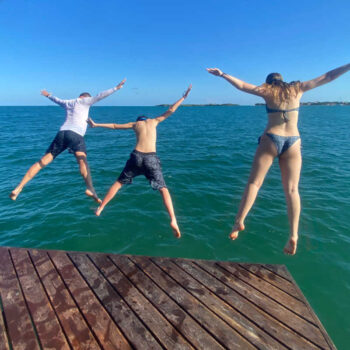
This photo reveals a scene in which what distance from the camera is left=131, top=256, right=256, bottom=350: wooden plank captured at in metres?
3.98

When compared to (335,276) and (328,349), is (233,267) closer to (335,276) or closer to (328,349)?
(328,349)

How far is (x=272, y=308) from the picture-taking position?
469 centimetres

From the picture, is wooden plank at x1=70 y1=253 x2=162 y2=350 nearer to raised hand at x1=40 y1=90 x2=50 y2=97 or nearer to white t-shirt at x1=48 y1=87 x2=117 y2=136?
white t-shirt at x1=48 y1=87 x2=117 y2=136

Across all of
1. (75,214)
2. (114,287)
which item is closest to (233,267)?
(114,287)

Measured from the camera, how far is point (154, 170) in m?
5.96

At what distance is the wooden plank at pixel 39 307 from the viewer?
3.94 meters

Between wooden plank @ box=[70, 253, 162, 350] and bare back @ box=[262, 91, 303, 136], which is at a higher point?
bare back @ box=[262, 91, 303, 136]

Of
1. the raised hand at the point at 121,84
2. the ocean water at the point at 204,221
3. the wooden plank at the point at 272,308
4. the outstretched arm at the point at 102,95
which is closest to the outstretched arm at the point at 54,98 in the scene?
the outstretched arm at the point at 102,95

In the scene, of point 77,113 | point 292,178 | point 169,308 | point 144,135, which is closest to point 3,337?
point 169,308

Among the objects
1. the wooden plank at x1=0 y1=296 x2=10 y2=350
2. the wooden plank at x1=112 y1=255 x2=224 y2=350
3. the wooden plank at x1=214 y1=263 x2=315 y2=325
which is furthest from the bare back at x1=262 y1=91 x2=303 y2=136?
the wooden plank at x1=0 y1=296 x2=10 y2=350

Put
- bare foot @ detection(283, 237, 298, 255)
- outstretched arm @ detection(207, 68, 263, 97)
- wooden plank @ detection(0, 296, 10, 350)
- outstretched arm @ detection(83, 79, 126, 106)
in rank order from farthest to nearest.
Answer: outstretched arm @ detection(83, 79, 126, 106) < bare foot @ detection(283, 237, 298, 255) < outstretched arm @ detection(207, 68, 263, 97) < wooden plank @ detection(0, 296, 10, 350)

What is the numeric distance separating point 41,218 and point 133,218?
14.7 feet

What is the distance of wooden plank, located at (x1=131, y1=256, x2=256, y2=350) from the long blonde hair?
4.41 meters

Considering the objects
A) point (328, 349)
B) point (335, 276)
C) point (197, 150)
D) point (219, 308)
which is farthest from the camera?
point (197, 150)
